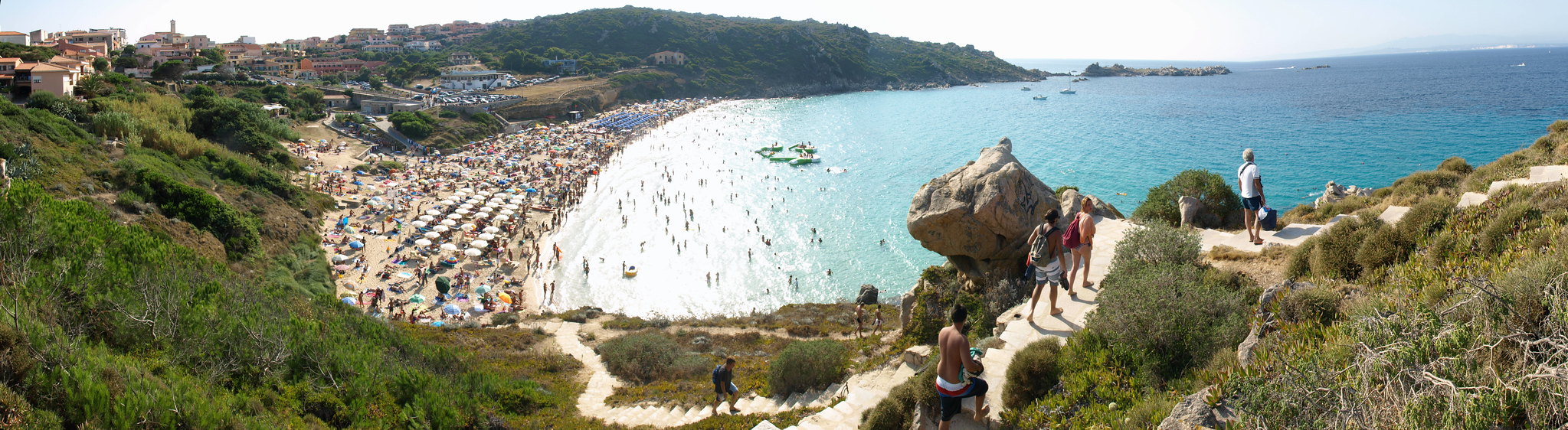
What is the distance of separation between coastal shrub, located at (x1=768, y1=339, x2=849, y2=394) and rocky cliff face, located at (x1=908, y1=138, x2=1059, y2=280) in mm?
3010

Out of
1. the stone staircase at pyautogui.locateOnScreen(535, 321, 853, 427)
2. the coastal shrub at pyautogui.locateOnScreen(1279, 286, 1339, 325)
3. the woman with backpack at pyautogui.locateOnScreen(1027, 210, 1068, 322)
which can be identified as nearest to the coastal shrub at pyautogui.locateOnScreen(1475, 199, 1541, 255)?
the coastal shrub at pyautogui.locateOnScreen(1279, 286, 1339, 325)

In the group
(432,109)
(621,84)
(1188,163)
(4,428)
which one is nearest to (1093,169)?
(1188,163)

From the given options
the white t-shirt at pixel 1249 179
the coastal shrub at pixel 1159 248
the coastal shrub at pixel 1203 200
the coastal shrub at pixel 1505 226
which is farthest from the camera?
the coastal shrub at pixel 1203 200

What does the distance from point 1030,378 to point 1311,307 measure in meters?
2.48

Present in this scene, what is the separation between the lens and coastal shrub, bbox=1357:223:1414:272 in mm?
7367

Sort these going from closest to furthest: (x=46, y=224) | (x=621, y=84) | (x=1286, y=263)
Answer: (x=1286, y=263) → (x=46, y=224) → (x=621, y=84)

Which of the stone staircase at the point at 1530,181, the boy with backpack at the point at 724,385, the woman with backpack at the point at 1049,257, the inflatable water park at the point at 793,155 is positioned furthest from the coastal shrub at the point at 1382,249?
the inflatable water park at the point at 793,155

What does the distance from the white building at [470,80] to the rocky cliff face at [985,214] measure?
80.6 m

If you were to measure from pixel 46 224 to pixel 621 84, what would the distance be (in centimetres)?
8009

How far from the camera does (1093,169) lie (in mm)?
45875

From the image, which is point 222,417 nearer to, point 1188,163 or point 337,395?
point 337,395

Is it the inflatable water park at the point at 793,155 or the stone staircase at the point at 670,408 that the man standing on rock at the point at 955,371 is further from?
the inflatable water park at the point at 793,155

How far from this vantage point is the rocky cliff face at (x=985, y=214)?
1267 cm

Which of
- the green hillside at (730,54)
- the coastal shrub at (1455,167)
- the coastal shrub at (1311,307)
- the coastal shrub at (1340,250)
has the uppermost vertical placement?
the green hillside at (730,54)
